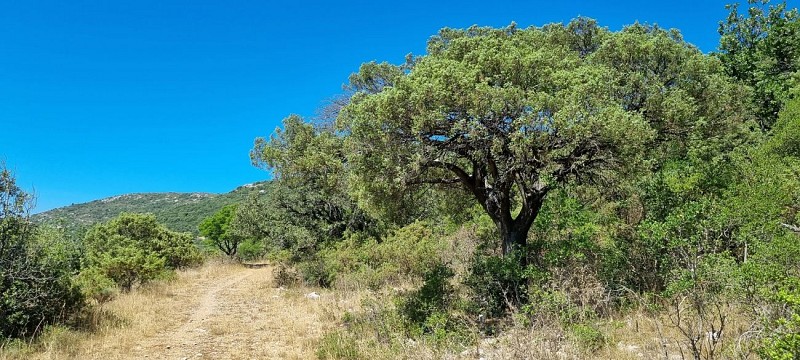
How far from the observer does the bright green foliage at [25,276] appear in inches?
361

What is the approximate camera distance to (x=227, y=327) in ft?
38.6

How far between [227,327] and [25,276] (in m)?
4.40

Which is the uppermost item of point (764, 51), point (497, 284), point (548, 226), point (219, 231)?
point (764, 51)

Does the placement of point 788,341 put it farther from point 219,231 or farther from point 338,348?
point 219,231

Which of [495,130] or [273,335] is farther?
[273,335]

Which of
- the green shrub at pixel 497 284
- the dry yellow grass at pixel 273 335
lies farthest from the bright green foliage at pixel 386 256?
the green shrub at pixel 497 284

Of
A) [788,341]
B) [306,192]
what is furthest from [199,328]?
[788,341]

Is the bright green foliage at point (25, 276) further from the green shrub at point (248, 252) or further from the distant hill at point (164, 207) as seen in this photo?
the distant hill at point (164, 207)

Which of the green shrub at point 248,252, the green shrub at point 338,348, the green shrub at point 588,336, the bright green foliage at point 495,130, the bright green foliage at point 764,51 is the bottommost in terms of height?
the green shrub at point 338,348

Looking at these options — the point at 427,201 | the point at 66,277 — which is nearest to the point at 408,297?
the point at 427,201

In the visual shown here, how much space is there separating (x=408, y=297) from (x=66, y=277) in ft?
25.7

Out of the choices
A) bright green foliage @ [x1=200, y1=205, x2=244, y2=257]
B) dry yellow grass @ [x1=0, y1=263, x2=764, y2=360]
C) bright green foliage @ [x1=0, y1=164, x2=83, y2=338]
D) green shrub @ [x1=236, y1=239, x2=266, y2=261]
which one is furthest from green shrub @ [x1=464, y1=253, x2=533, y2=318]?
bright green foliage @ [x1=200, y1=205, x2=244, y2=257]

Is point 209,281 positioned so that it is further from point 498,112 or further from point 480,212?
point 498,112

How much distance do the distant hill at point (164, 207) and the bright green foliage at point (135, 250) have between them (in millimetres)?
31743
